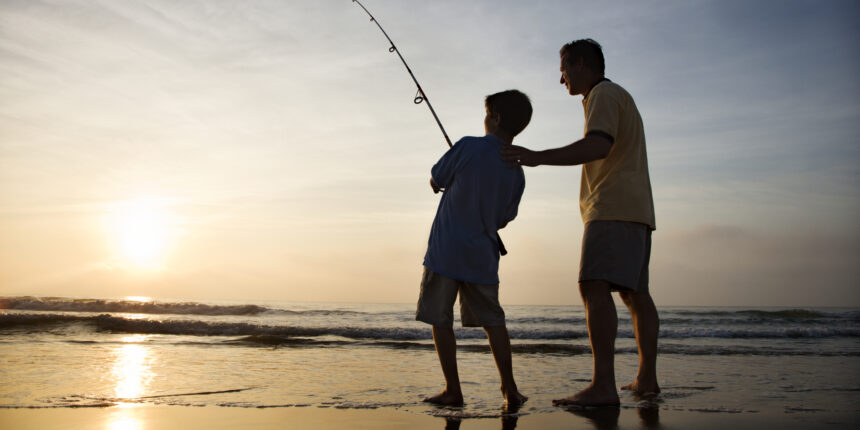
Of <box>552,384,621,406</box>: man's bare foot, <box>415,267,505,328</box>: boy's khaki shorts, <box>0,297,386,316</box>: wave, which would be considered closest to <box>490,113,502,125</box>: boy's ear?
<box>415,267,505,328</box>: boy's khaki shorts

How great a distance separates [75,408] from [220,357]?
2.45 m

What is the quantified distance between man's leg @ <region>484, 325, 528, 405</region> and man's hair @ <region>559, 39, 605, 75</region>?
4.21 feet

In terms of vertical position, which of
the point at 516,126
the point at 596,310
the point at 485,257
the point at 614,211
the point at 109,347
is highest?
the point at 516,126

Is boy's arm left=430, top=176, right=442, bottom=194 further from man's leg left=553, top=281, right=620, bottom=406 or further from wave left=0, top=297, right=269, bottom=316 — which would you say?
wave left=0, top=297, right=269, bottom=316

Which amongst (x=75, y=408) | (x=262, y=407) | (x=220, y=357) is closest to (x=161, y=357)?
(x=220, y=357)

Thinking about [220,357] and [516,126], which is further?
[220,357]

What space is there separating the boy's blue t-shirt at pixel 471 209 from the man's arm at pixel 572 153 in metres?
0.17

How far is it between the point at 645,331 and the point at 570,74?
4.36 ft

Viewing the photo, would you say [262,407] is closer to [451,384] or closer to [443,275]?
[451,384]

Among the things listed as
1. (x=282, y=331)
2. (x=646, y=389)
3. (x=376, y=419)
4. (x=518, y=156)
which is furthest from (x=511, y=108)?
(x=282, y=331)

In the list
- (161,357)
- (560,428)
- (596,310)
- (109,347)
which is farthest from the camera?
(109,347)

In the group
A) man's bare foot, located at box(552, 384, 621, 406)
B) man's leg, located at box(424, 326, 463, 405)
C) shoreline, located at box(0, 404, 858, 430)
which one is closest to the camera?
shoreline, located at box(0, 404, 858, 430)

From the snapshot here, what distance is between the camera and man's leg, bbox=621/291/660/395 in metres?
2.88

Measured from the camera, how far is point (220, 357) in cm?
511
